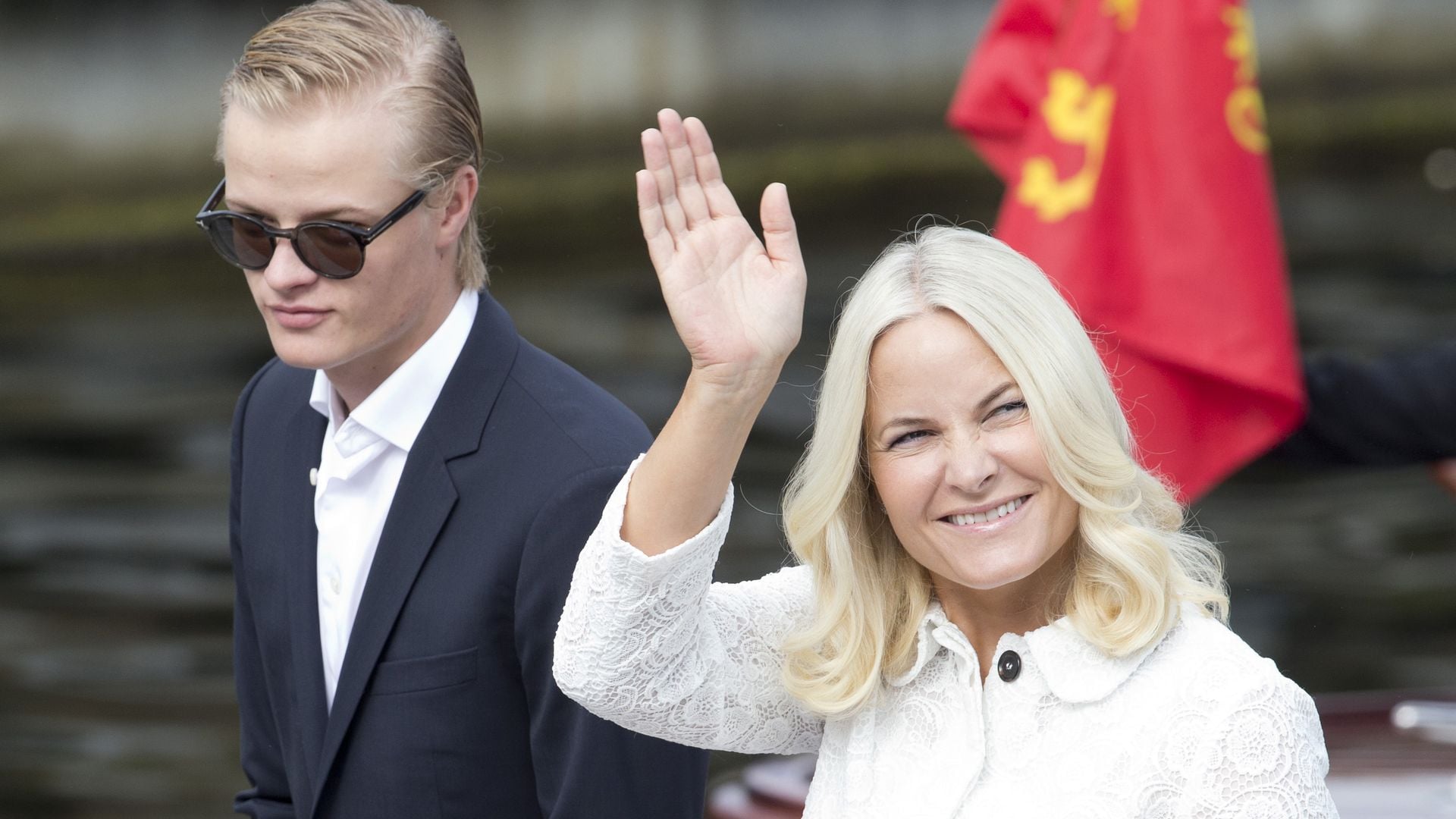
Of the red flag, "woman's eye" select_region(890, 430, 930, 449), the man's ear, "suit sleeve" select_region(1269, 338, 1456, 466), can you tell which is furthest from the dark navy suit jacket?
"suit sleeve" select_region(1269, 338, 1456, 466)

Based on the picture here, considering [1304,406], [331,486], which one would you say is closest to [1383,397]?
[1304,406]

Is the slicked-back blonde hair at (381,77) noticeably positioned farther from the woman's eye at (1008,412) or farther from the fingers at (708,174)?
the woman's eye at (1008,412)

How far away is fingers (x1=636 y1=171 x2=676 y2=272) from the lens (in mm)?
1612

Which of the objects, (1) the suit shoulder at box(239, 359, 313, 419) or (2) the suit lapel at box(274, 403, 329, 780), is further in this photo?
(1) the suit shoulder at box(239, 359, 313, 419)

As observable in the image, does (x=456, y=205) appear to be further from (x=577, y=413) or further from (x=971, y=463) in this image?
(x=971, y=463)

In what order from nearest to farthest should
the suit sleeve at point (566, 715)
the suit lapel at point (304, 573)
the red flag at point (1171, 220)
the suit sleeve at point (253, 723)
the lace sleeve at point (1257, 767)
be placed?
the lace sleeve at point (1257, 767)
the suit sleeve at point (566, 715)
the suit lapel at point (304, 573)
the suit sleeve at point (253, 723)
the red flag at point (1171, 220)

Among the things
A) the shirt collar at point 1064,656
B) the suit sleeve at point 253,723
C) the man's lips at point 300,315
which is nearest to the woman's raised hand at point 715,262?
the shirt collar at point 1064,656

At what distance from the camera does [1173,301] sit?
10.7 ft

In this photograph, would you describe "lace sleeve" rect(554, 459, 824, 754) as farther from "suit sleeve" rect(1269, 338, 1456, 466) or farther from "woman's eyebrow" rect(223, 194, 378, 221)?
"suit sleeve" rect(1269, 338, 1456, 466)

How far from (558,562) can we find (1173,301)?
178 cm

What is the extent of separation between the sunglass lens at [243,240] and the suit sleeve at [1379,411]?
79.0 inches

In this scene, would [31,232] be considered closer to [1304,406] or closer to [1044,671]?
[1304,406]

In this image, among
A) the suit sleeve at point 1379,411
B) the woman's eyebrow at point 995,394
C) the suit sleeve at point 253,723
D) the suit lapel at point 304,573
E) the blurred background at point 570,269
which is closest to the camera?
the woman's eyebrow at point 995,394

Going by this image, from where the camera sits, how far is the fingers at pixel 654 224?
161 centimetres
